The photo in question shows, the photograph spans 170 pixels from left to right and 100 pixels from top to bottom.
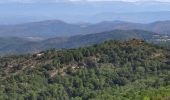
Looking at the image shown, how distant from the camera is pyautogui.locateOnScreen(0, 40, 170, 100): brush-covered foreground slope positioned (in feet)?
288

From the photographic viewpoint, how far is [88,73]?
324ft

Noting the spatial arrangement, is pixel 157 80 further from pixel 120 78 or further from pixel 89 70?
pixel 89 70

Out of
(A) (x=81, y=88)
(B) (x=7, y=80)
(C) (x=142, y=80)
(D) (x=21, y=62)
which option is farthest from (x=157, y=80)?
(D) (x=21, y=62)

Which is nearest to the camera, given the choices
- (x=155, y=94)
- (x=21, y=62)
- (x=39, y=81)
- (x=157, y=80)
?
(x=155, y=94)

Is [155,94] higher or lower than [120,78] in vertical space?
higher

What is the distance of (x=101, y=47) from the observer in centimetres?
11481

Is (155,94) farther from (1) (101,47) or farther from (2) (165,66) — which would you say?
(1) (101,47)

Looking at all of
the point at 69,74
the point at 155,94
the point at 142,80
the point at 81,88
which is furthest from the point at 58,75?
the point at 155,94

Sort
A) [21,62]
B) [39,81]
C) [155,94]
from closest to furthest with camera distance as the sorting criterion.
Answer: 1. [155,94]
2. [39,81]
3. [21,62]

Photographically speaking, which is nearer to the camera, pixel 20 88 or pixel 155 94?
pixel 155 94

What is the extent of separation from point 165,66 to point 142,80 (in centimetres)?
1139

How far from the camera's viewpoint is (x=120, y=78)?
3804 inches

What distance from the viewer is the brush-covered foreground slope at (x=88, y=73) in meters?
87.8

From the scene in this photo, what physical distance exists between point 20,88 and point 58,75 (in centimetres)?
999
